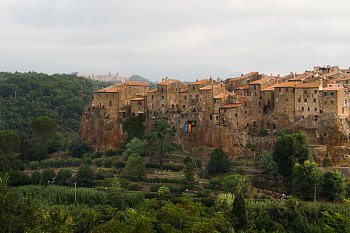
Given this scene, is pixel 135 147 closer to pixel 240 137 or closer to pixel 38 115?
pixel 240 137

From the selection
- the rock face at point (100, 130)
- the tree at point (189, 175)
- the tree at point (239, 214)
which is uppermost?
the rock face at point (100, 130)

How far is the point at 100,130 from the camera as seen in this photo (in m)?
70.0

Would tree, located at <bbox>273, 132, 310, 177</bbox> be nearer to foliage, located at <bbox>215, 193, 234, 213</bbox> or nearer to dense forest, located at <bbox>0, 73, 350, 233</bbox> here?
dense forest, located at <bbox>0, 73, 350, 233</bbox>

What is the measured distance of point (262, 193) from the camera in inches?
2151

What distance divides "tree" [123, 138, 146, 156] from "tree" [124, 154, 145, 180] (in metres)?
2.41

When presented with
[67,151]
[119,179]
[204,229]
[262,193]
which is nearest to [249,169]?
[262,193]

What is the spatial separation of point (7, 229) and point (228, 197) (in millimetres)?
20484

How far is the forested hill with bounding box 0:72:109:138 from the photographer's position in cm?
9456

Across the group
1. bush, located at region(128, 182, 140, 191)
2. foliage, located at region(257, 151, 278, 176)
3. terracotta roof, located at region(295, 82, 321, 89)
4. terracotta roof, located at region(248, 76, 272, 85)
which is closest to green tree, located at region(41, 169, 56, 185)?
bush, located at region(128, 182, 140, 191)

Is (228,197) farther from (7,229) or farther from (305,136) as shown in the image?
(7,229)

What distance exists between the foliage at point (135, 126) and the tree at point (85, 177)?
8.34m

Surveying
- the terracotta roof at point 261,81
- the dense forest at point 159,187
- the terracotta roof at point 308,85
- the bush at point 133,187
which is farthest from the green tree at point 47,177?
the terracotta roof at point 308,85

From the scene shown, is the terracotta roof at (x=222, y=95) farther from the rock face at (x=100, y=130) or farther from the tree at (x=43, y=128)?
the tree at (x=43, y=128)

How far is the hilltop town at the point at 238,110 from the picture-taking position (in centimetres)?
5778
